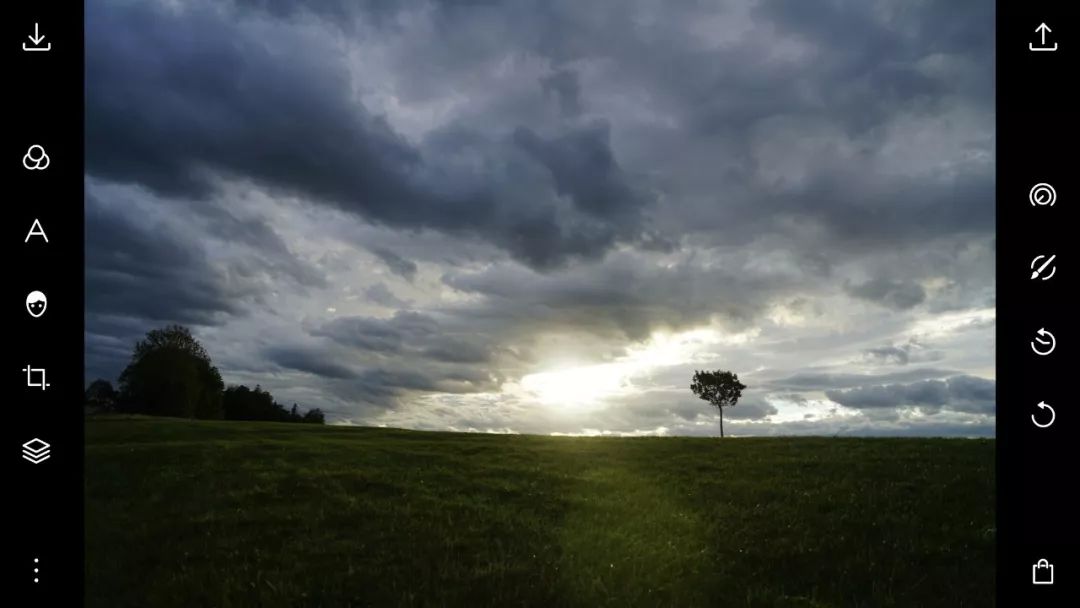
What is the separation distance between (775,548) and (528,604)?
271 inches

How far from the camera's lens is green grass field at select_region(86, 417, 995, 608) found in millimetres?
13703

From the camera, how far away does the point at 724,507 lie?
2092 centimetres
